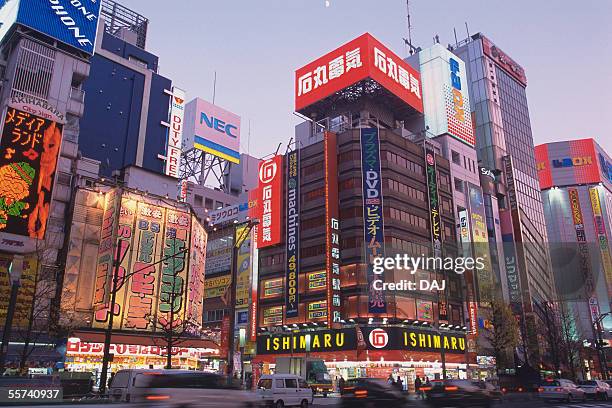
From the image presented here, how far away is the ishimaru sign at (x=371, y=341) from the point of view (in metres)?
59.1

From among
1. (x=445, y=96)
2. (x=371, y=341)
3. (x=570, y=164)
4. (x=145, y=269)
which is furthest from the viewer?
(x=570, y=164)

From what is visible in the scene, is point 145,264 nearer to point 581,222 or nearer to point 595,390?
point 595,390

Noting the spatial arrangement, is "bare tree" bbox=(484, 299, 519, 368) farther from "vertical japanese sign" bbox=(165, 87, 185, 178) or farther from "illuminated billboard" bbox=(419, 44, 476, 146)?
"vertical japanese sign" bbox=(165, 87, 185, 178)

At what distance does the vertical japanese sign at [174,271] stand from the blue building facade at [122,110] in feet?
51.0

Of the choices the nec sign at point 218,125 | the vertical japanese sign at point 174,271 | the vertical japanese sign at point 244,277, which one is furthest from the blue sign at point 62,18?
the nec sign at point 218,125

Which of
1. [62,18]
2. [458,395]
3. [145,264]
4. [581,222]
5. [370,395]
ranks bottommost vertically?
[458,395]

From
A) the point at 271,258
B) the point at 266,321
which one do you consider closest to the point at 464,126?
the point at 271,258

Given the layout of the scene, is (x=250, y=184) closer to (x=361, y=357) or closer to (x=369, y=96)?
(x=369, y=96)

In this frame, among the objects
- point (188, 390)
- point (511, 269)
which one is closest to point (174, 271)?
point (188, 390)

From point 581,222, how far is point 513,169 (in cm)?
6488

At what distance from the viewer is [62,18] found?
5294 cm

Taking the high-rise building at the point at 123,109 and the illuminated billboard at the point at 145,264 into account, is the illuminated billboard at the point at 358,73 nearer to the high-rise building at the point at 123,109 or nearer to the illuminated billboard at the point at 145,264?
the high-rise building at the point at 123,109

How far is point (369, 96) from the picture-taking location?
3211 inches

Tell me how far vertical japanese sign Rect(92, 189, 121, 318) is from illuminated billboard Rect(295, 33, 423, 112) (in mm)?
42052
